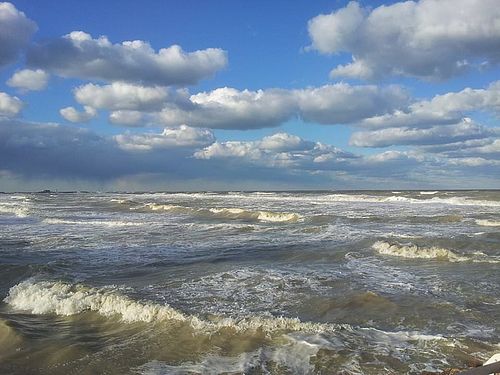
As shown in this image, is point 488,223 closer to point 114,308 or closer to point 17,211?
point 114,308

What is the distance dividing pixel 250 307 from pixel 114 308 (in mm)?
2910

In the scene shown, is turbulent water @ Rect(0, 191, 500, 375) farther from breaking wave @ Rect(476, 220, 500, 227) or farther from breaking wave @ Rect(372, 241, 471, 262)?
breaking wave @ Rect(476, 220, 500, 227)

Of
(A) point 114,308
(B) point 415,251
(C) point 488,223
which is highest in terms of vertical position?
(C) point 488,223

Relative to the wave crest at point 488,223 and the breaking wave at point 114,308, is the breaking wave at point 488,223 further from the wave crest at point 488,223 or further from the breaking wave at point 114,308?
the breaking wave at point 114,308

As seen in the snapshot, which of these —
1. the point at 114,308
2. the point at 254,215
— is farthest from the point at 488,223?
the point at 114,308

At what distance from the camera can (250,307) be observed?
10.1 metres

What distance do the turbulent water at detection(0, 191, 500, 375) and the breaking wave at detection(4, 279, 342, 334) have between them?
0.03 m

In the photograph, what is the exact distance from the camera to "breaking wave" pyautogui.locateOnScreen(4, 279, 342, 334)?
8.60m

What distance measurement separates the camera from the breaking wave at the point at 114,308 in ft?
28.2

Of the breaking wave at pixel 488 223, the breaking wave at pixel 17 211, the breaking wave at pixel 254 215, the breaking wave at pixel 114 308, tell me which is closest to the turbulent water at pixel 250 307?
the breaking wave at pixel 114 308

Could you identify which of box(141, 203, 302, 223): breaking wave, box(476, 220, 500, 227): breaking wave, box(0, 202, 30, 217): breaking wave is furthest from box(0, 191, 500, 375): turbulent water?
box(0, 202, 30, 217): breaking wave

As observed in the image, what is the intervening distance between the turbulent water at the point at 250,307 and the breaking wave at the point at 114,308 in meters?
0.03

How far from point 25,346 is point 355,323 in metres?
5.88

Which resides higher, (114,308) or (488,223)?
(488,223)
